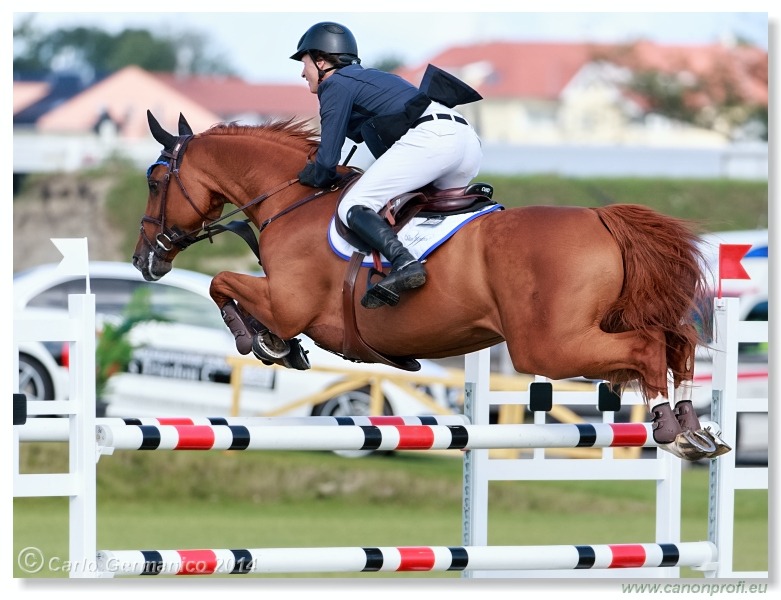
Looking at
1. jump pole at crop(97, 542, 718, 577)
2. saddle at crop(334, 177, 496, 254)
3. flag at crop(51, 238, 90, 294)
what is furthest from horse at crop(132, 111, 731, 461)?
flag at crop(51, 238, 90, 294)

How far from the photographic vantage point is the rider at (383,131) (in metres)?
5.13

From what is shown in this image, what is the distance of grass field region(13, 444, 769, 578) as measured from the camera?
29.0 feet

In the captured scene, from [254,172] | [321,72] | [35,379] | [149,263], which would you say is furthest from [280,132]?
[35,379]

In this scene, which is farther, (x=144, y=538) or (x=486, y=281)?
(x=144, y=538)

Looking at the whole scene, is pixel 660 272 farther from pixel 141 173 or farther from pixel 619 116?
pixel 619 116

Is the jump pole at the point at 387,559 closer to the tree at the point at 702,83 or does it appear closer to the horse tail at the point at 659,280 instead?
the horse tail at the point at 659,280

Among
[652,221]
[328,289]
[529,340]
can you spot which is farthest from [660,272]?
[328,289]

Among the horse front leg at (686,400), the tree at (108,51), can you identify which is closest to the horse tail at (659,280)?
the horse front leg at (686,400)

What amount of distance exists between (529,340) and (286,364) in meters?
1.26

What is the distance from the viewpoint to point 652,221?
497cm

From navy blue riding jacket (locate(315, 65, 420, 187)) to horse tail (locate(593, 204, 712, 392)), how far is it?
0.99 meters

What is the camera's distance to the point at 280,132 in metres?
5.90

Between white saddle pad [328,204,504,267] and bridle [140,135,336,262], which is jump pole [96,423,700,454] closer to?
white saddle pad [328,204,504,267]

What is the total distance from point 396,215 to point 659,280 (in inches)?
43.6
